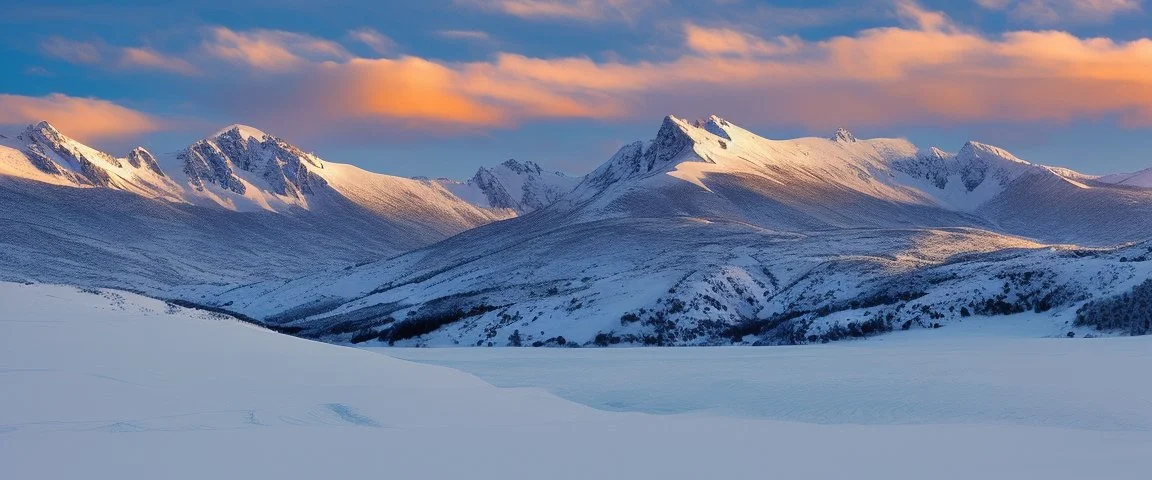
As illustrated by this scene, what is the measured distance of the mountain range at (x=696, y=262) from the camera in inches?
1620

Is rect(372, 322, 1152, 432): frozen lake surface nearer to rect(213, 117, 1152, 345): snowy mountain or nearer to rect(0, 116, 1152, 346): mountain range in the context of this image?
rect(0, 116, 1152, 346): mountain range

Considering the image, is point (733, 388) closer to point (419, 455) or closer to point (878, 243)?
point (419, 455)

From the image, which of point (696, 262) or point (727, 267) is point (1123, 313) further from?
point (696, 262)

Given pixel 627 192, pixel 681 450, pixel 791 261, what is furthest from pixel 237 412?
pixel 627 192

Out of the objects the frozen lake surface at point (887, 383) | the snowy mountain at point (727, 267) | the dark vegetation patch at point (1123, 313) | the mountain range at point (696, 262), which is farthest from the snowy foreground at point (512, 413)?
the snowy mountain at point (727, 267)

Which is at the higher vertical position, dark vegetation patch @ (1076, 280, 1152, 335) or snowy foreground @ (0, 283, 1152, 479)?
dark vegetation patch @ (1076, 280, 1152, 335)

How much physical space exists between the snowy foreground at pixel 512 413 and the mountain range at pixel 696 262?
747 inches

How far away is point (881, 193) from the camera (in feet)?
588

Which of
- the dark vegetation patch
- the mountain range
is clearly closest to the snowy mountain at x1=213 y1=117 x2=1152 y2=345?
the mountain range

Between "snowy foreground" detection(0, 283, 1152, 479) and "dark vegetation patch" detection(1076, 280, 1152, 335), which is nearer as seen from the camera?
"snowy foreground" detection(0, 283, 1152, 479)

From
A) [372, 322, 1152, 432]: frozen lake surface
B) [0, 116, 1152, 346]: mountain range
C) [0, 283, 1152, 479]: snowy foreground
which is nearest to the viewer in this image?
[0, 283, 1152, 479]: snowy foreground

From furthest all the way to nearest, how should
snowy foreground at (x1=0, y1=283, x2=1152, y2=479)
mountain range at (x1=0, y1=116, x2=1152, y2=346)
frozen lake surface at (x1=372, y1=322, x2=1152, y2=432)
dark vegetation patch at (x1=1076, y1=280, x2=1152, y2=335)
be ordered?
1. mountain range at (x1=0, y1=116, x2=1152, y2=346)
2. dark vegetation patch at (x1=1076, y1=280, x2=1152, y2=335)
3. frozen lake surface at (x1=372, y1=322, x2=1152, y2=432)
4. snowy foreground at (x1=0, y1=283, x2=1152, y2=479)

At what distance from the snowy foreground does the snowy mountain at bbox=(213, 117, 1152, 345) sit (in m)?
→ 20.2

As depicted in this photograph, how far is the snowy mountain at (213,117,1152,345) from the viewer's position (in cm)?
4122
